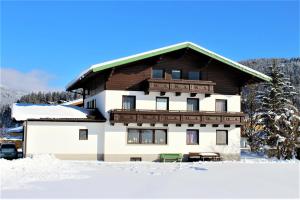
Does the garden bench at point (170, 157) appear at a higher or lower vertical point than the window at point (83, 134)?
lower

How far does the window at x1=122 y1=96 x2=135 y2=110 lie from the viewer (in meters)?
31.3

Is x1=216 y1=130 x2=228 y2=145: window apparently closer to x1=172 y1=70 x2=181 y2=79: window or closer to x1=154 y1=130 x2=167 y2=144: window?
x1=154 y1=130 x2=167 y2=144: window

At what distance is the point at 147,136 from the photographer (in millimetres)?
31594

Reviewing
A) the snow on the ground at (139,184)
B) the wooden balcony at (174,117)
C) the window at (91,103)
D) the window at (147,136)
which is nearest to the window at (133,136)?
the window at (147,136)

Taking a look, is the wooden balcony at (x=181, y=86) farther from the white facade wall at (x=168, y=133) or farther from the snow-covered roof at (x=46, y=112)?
the snow-covered roof at (x=46, y=112)

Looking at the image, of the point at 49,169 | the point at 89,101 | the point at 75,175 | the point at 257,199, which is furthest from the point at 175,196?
the point at 89,101

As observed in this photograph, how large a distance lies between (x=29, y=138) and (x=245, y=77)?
17.3 m

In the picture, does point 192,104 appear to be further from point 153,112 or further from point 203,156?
point 203,156

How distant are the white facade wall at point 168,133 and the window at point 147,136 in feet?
1.04

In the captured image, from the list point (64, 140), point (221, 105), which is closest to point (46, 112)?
point (64, 140)

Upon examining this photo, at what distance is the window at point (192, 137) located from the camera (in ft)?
106

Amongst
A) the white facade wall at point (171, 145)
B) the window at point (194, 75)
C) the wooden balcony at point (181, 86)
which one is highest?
the window at point (194, 75)

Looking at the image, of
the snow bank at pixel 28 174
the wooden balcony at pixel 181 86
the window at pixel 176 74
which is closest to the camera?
the snow bank at pixel 28 174

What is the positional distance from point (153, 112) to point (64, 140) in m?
6.67
